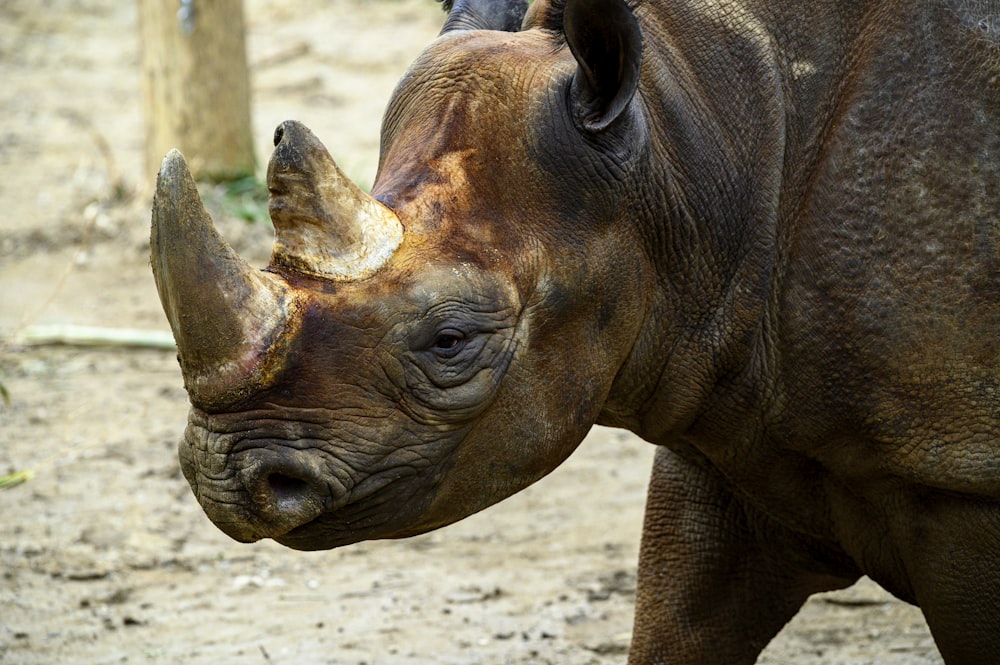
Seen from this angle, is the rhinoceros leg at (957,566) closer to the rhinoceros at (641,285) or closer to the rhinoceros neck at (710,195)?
the rhinoceros at (641,285)

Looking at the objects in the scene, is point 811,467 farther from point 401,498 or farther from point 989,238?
point 401,498

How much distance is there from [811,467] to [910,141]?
84 cm

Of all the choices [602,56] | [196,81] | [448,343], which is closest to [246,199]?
[196,81]

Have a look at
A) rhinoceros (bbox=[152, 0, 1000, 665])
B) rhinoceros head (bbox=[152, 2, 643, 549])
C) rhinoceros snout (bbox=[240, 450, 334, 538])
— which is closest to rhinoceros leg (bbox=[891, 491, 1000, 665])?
rhinoceros (bbox=[152, 0, 1000, 665])

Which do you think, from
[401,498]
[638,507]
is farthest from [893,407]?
[638,507]

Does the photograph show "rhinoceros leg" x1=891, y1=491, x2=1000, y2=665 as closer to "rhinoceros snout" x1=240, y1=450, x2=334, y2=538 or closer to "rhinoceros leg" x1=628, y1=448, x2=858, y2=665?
"rhinoceros leg" x1=628, y1=448, x2=858, y2=665

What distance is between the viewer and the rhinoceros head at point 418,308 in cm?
282

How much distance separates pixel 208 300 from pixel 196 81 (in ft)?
24.4

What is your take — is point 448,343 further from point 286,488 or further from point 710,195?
point 710,195

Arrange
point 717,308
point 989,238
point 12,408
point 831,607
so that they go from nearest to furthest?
point 989,238, point 717,308, point 831,607, point 12,408

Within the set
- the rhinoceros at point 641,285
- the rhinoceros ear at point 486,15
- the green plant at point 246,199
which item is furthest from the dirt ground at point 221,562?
the rhinoceros ear at point 486,15

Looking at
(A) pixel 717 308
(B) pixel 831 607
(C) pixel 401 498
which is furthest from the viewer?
(B) pixel 831 607

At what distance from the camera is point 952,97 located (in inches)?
128

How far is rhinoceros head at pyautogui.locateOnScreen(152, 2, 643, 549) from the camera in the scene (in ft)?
9.25
